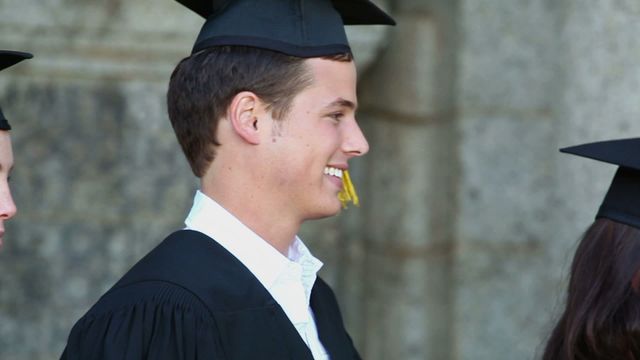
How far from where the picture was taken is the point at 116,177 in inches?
183

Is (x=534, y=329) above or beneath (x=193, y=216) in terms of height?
beneath

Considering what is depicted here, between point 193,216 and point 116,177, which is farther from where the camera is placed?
point 116,177

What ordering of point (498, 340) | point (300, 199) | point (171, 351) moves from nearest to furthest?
point (171, 351)
point (300, 199)
point (498, 340)

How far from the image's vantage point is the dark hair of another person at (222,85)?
3260 mm

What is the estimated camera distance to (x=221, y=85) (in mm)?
3277

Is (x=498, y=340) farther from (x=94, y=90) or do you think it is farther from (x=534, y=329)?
(x=94, y=90)

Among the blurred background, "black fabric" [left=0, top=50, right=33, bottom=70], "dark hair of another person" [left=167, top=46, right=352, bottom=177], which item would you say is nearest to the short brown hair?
"dark hair of another person" [left=167, top=46, right=352, bottom=177]

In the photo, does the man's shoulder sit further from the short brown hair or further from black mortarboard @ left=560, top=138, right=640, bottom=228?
black mortarboard @ left=560, top=138, right=640, bottom=228

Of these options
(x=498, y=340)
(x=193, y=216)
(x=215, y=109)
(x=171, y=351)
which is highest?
(x=215, y=109)

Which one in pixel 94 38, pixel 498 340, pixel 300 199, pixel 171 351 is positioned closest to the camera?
pixel 171 351

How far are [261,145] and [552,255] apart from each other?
2.02m

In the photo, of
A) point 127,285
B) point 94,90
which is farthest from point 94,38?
point 127,285

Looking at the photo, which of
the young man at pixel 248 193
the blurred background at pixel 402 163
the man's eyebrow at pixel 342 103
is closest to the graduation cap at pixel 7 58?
the young man at pixel 248 193

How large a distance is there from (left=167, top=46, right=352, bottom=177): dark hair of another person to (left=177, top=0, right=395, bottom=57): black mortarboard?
0.02 metres
